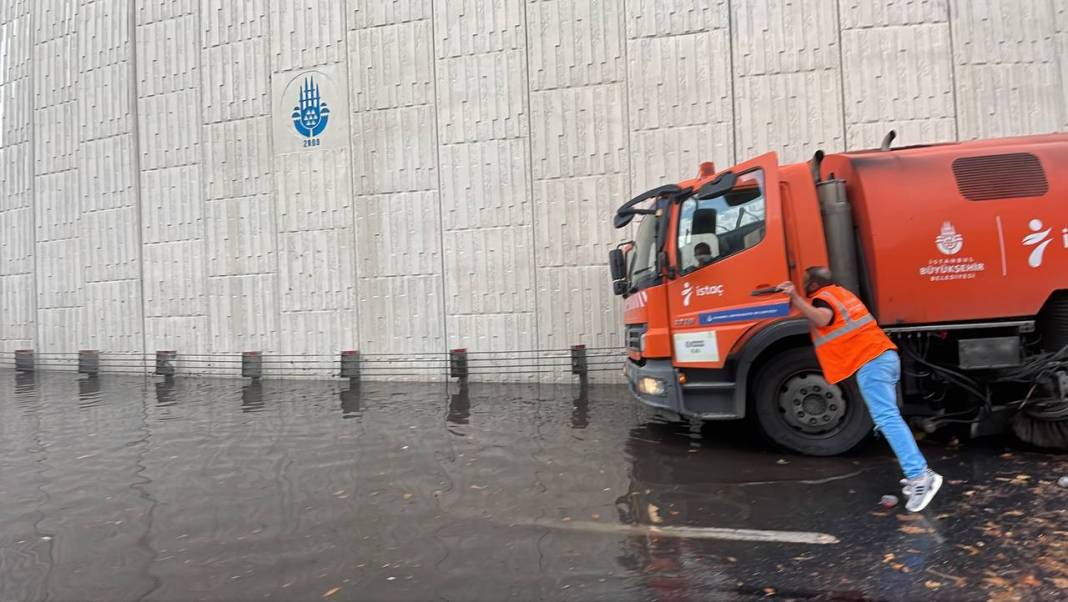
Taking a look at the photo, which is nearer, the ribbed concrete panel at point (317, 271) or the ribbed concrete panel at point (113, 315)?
the ribbed concrete panel at point (317, 271)

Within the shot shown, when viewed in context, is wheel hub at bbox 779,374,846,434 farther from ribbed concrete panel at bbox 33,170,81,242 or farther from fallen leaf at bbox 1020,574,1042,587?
ribbed concrete panel at bbox 33,170,81,242

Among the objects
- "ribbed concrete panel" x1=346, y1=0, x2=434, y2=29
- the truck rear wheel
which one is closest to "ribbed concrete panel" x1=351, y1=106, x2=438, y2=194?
"ribbed concrete panel" x1=346, y1=0, x2=434, y2=29

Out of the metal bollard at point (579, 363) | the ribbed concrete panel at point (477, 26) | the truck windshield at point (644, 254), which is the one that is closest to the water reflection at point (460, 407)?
the metal bollard at point (579, 363)

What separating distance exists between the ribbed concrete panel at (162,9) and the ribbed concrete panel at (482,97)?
6268mm

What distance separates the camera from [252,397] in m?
10.8

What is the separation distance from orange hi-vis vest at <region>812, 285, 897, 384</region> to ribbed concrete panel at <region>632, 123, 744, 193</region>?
262 inches

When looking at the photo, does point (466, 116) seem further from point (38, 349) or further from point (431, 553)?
point (38, 349)

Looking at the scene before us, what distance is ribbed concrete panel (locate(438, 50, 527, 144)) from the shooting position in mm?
11789

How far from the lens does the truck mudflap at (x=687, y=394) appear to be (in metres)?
5.82

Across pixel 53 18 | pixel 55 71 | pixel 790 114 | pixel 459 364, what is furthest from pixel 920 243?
pixel 53 18

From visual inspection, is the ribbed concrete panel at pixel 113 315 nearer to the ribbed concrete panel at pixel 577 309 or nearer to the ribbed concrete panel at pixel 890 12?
the ribbed concrete panel at pixel 577 309

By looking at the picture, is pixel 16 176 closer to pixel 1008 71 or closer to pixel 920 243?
pixel 920 243

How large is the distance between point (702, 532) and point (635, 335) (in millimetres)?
2810

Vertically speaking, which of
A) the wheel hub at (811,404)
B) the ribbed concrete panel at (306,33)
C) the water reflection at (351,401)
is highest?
the ribbed concrete panel at (306,33)
